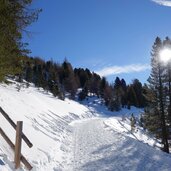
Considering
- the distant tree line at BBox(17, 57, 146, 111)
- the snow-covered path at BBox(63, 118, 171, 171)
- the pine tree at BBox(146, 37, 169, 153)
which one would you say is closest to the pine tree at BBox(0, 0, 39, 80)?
the snow-covered path at BBox(63, 118, 171, 171)

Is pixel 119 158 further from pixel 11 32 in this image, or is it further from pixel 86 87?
pixel 86 87

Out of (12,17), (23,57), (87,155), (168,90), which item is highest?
(12,17)

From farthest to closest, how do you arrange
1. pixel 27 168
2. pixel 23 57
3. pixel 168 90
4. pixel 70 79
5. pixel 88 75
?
pixel 88 75 < pixel 70 79 < pixel 168 90 < pixel 23 57 < pixel 27 168

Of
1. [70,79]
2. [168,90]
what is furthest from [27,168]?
[70,79]

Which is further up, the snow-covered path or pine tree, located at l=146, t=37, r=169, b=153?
pine tree, located at l=146, t=37, r=169, b=153

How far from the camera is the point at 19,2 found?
15.6 m

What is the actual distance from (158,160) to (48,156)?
5.01 m

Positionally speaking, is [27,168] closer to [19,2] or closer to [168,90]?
[19,2]

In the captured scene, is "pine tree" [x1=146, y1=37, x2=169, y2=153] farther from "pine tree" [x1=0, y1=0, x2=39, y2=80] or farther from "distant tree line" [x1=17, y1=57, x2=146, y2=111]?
"distant tree line" [x1=17, y1=57, x2=146, y2=111]

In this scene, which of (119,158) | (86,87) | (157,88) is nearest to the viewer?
(119,158)

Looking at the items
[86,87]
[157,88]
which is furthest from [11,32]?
[86,87]

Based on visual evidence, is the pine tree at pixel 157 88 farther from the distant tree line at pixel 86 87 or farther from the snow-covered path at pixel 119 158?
the distant tree line at pixel 86 87

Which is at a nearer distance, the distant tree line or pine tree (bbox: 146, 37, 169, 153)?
pine tree (bbox: 146, 37, 169, 153)

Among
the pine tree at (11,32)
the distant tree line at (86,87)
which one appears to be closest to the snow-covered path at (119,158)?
the pine tree at (11,32)
